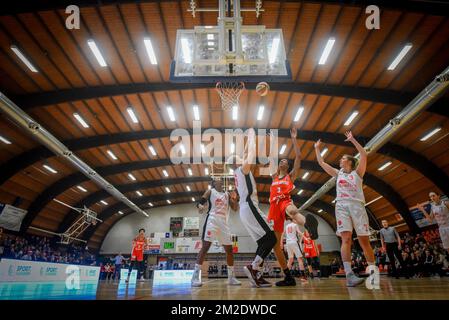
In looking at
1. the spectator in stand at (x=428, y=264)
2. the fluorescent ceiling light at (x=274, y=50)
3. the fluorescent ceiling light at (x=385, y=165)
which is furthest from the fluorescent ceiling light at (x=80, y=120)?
the fluorescent ceiling light at (x=385, y=165)

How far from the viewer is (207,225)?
523 cm

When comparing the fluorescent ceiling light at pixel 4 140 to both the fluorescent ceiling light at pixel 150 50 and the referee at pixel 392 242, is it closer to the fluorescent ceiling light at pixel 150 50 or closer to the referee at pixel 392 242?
the fluorescent ceiling light at pixel 150 50

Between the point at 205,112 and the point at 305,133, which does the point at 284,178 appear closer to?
the point at 205,112

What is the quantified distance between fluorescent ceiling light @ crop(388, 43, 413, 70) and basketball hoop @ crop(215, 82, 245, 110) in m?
5.69

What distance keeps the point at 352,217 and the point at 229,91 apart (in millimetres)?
7367

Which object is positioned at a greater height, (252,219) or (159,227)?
(159,227)

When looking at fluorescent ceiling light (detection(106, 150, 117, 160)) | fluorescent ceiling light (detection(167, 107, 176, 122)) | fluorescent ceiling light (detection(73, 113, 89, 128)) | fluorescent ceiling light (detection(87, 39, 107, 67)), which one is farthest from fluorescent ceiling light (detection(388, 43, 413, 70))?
fluorescent ceiling light (detection(106, 150, 117, 160))

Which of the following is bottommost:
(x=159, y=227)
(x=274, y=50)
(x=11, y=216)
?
(x=11, y=216)

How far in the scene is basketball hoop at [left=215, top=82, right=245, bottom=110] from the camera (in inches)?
366

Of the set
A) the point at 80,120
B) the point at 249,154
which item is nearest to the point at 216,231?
the point at 249,154

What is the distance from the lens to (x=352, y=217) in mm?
3875

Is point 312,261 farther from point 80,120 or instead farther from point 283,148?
point 80,120
